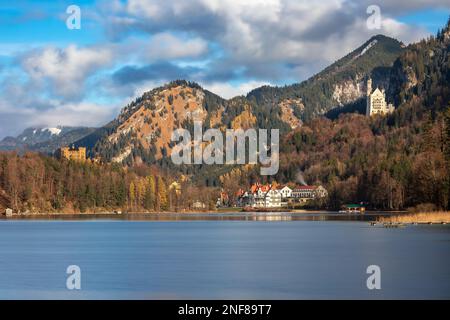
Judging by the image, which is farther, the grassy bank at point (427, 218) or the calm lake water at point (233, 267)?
the grassy bank at point (427, 218)

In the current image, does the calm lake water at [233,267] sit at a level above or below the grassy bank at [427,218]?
below

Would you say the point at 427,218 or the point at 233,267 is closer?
the point at 233,267

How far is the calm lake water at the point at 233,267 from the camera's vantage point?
44.5m

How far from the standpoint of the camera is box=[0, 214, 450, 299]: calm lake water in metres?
44.5

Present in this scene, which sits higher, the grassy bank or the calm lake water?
the grassy bank

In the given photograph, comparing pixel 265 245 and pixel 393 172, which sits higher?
pixel 393 172

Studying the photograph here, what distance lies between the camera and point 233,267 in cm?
5841

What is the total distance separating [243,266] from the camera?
194ft

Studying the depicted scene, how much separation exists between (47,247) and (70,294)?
3911 cm

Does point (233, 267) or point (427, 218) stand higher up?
point (427, 218)

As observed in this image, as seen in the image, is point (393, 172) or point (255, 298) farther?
point (393, 172)

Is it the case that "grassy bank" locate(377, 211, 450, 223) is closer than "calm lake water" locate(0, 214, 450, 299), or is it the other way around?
"calm lake water" locate(0, 214, 450, 299)
